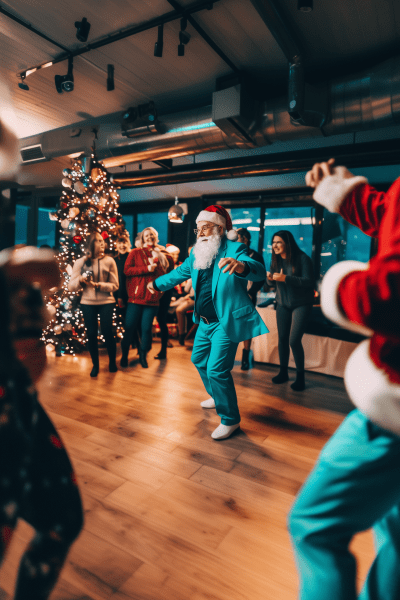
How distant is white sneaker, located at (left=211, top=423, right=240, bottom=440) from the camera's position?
227 cm

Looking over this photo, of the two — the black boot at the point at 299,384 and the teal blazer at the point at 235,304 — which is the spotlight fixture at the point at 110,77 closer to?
the teal blazer at the point at 235,304

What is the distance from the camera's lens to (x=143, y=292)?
3707mm

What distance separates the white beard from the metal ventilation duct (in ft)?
4.62

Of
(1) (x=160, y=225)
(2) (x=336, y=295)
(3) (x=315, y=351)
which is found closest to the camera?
(2) (x=336, y=295)

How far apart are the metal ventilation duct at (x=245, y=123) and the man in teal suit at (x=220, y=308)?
49.7 inches

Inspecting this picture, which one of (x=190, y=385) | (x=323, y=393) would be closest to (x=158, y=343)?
(x=190, y=385)

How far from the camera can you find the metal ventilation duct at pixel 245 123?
2613 millimetres

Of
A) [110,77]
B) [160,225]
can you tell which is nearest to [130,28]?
[110,77]

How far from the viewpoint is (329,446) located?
0.80 meters

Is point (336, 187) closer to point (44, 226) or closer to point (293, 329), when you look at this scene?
point (293, 329)

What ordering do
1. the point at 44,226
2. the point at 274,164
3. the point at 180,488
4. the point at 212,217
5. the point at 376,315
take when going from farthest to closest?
the point at 44,226 < the point at 274,164 < the point at 212,217 < the point at 180,488 < the point at 376,315

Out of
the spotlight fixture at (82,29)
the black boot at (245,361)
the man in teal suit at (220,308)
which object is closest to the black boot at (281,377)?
the black boot at (245,361)

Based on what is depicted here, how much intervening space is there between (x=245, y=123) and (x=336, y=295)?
287 centimetres

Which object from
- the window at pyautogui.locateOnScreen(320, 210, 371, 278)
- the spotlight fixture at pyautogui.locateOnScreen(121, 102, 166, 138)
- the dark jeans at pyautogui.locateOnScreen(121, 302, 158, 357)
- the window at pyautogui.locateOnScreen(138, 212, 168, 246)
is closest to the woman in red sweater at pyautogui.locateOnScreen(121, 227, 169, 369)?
the dark jeans at pyautogui.locateOnScreen(121, 302, 158, 357)
